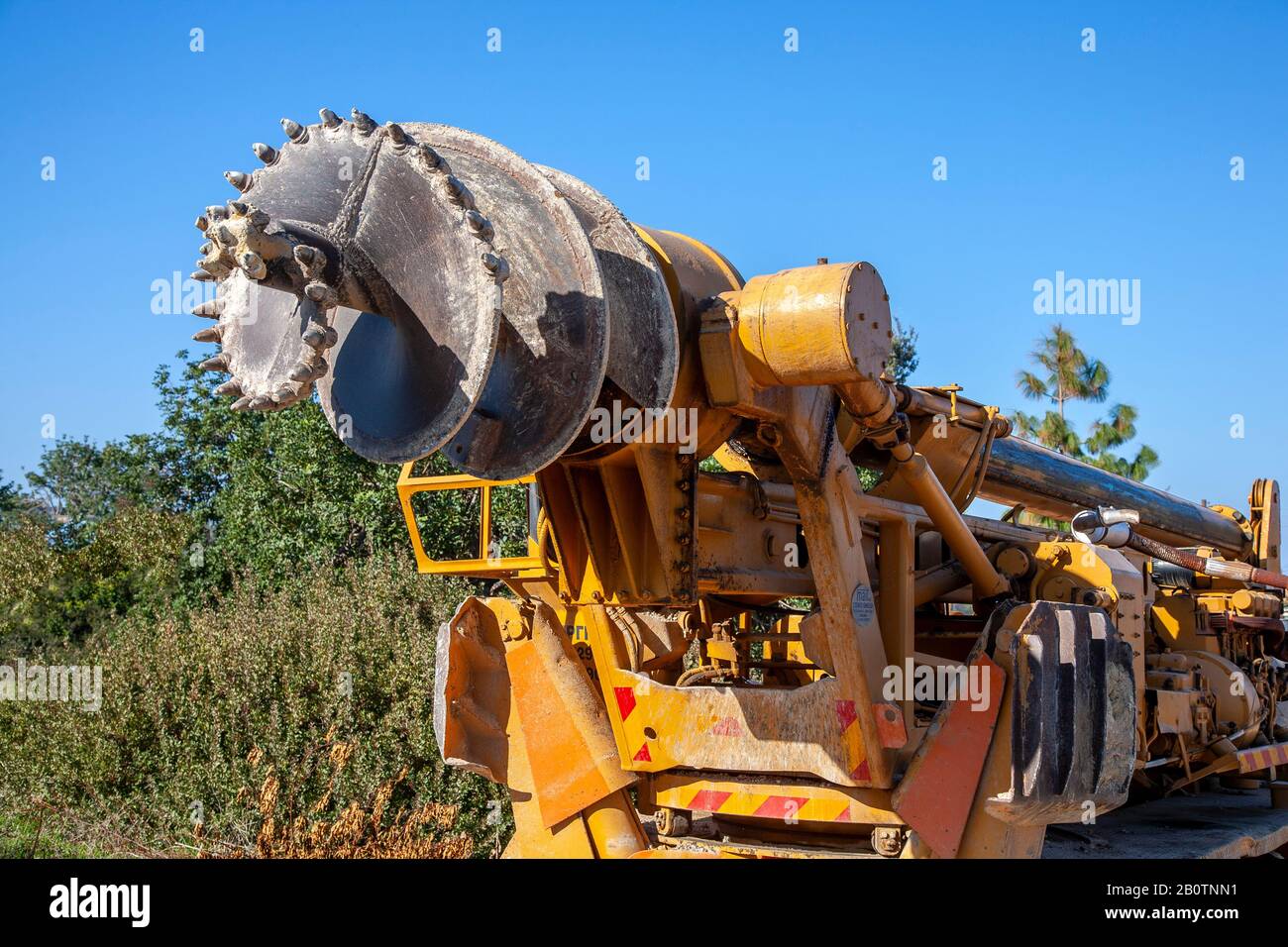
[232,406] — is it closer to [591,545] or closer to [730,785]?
[591,545]

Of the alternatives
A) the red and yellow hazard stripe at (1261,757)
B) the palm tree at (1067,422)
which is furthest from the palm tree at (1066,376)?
the red and yellow hazard stripe at (1261,757)

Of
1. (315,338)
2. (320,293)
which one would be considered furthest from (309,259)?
(315,338)

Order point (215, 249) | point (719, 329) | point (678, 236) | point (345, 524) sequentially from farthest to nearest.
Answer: point (345, 524), point (678, 236), point (719, 329), point (215, 249)

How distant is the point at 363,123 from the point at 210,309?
0.81 metres

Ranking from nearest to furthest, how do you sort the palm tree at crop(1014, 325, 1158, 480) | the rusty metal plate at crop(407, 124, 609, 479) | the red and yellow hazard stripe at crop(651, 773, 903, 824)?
the rusty metal plate at crop(407, 124, 609, 479) < the red and yellow hazard stripe at crop(651, 773, 903, 824) < the palm tree at crop(1014, 325, 1158, 480)

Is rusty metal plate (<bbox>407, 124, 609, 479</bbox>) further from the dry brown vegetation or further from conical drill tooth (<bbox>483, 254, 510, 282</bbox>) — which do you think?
the dry brown vegetation

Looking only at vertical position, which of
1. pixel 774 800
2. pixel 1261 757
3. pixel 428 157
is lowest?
pixel 1261 757

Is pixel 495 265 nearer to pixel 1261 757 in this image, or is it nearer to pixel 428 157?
pixel 428 157

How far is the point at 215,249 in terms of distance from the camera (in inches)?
146

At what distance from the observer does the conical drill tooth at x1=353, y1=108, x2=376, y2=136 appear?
394cm

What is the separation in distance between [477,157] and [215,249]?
1006 millimetres

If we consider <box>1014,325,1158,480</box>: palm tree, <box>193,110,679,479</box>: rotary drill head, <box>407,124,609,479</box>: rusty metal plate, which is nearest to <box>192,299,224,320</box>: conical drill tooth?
<box>193,110,679,479</box>: rotary drill head

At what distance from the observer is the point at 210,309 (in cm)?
420
